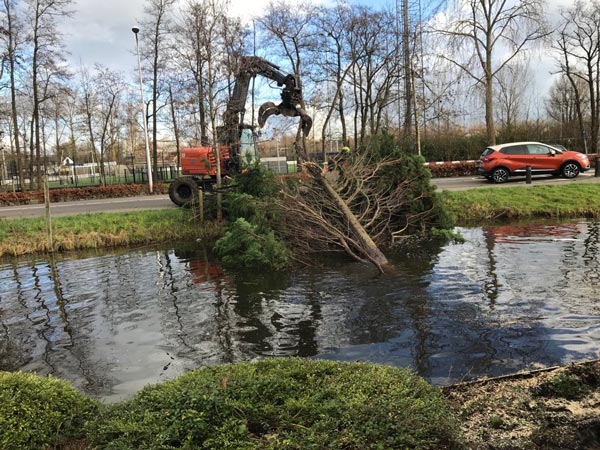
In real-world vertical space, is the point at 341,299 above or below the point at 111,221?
below

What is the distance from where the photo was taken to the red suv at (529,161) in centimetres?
2127

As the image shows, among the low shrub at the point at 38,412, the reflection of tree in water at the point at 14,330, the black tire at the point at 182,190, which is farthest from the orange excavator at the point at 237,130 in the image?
the low shrub at the point at 38,412

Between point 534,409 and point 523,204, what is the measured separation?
1395cm

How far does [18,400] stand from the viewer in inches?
128

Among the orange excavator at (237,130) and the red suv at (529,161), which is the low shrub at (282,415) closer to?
the orange excavator at (237,130)

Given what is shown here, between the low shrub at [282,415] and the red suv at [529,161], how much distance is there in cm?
1956

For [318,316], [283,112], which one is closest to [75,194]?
Answer: [283,112]

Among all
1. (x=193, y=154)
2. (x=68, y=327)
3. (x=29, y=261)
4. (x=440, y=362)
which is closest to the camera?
(x=440, y=362)

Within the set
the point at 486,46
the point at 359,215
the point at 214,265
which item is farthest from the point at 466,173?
the point at 214,265

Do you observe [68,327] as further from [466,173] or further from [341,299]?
[466,173]

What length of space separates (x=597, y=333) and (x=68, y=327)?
710 cm

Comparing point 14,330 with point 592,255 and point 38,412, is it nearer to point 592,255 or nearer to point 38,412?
point 38,412

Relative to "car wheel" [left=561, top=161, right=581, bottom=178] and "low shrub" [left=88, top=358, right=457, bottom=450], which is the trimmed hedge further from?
"low shrub" [left=88, top=358, right=457, bottom=450]

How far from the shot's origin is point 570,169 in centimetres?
2122
